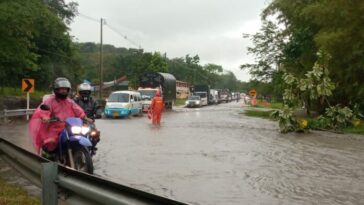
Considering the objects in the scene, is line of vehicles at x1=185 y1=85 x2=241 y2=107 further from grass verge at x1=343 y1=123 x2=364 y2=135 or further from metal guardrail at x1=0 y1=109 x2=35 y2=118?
grass verge at x1=343 y1=123 x2=364 y2=135

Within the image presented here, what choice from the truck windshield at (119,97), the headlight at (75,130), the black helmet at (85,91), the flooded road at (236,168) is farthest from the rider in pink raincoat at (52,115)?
the truck windshield at (119,97)

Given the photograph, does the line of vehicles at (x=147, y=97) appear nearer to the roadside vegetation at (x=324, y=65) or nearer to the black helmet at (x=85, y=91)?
Answer: the roadside vegetation at (x=324, y=65)

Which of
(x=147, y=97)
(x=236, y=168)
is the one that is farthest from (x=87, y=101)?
(x=147, y=97)

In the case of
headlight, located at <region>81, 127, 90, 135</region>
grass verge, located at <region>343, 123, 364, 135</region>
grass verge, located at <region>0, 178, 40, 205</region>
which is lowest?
grass verge, located at <region>343, 123, 364, 135</region>

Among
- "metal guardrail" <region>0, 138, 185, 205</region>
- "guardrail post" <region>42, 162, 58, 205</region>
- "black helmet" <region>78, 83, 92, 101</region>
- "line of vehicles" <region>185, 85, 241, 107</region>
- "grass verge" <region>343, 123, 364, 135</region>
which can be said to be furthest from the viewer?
"line of vehicles" <region>185, 85, 241, 107</region>

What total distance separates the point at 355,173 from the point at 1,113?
20055mm

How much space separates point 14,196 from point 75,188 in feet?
10.2

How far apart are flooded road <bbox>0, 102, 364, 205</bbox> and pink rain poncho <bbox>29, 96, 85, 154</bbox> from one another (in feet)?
5.49

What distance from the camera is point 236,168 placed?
12.5m

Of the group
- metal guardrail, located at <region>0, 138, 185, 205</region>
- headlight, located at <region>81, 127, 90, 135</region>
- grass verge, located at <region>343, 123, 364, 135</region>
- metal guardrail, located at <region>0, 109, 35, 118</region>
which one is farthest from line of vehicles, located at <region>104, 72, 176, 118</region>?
metal guardrail, located at <region>0, 138, 185, 205</region>

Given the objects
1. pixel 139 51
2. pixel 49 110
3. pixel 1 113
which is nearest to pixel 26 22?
pixel 1 113

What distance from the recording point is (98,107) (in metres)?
11.6

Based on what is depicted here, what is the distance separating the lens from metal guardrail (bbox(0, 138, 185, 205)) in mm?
4137

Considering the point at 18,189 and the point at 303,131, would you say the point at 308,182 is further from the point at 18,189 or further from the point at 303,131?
the point at 303,131
